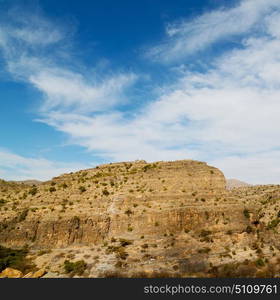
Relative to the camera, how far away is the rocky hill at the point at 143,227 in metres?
31.2

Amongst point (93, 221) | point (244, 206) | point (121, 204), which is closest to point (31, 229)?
point (93, 221)

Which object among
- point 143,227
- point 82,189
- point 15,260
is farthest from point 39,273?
point 82,189

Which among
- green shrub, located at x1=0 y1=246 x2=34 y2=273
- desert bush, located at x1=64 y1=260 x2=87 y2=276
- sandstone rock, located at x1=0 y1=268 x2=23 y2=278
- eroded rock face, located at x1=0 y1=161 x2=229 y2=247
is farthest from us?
eroded rock face, located at x1=0 y1=161 x2=229 y2=247

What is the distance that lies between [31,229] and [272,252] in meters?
30.5

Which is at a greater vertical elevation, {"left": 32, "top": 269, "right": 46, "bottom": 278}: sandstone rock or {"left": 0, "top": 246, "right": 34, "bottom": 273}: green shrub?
{"left": 0, "top": 246, "right": 34, "bottom": 273}: green shrub

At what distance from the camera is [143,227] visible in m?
37.0

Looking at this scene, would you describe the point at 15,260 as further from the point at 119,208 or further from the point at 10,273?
the point at 119,208

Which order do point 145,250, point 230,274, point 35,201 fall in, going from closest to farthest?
point 230,274
point 145,250
point 35,201

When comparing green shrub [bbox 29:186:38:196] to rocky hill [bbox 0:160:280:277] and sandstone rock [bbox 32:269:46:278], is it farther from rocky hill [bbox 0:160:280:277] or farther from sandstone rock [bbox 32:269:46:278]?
sandstone rock [bbox 32:269:46:278]

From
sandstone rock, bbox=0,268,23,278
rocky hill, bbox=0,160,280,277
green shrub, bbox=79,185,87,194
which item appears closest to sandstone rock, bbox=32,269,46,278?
rocky hill, bbox=0,160,280,277

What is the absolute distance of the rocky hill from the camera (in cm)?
3122

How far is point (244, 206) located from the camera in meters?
40.1

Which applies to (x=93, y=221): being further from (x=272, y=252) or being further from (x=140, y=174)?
(x=272, y=252)

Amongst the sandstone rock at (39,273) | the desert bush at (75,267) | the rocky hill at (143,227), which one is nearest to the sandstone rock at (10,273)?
the sandstone rock at (39,273)
